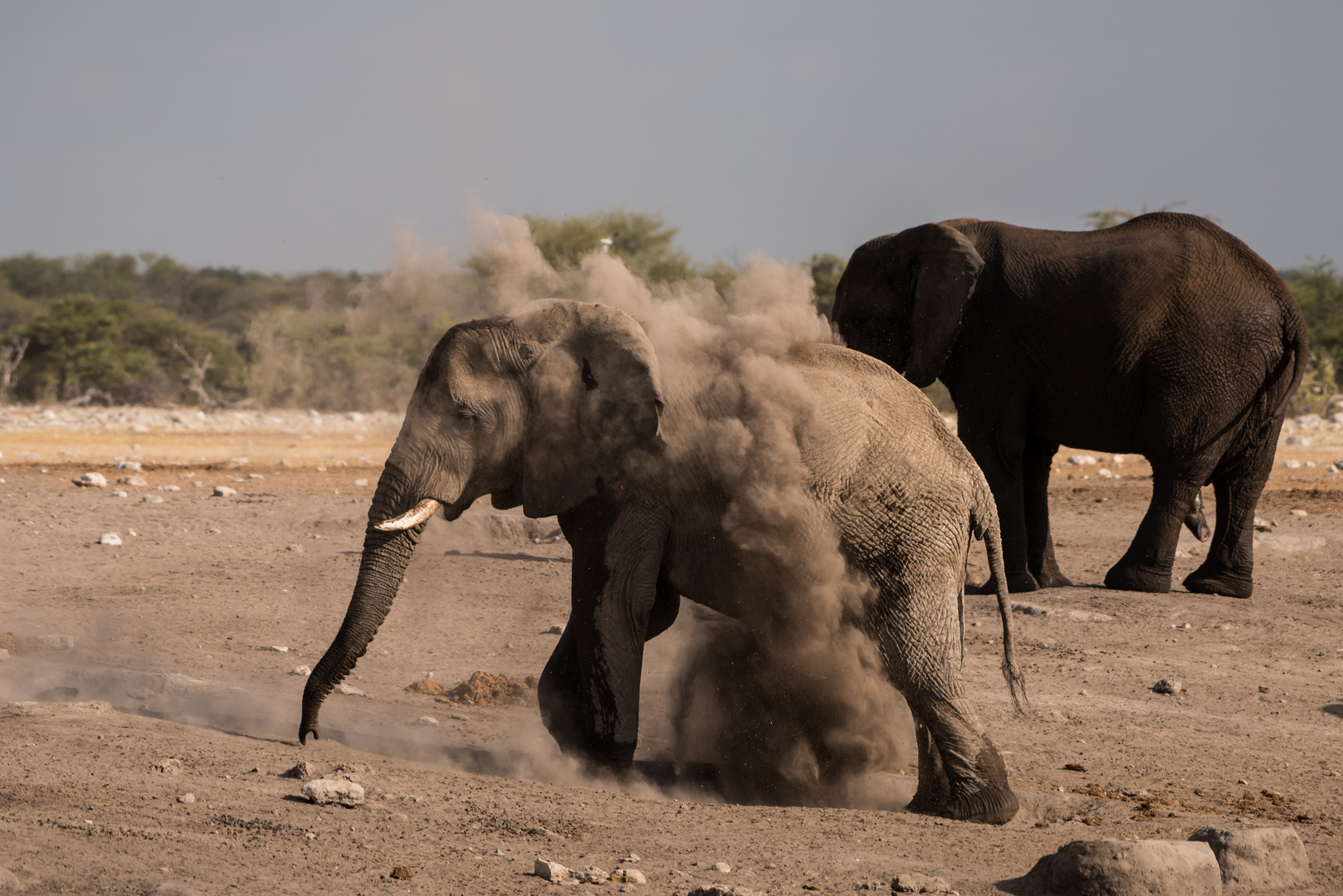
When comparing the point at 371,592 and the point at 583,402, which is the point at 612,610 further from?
the point at 371,592

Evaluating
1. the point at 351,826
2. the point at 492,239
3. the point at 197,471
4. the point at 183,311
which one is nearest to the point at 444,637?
the point at 492,239

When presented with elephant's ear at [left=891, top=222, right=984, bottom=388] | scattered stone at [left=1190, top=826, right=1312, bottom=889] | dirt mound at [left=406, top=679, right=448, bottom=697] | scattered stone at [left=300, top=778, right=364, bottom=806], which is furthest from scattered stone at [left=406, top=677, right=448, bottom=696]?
elephant's ear at [left=891, top=222, right=984, bottom=388]

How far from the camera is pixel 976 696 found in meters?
7.46

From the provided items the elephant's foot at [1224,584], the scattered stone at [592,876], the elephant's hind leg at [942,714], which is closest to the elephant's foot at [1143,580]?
the elephant's foot at [1224,584]

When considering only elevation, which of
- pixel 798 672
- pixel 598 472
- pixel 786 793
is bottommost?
pixel 786 793

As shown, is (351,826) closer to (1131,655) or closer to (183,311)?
(1131,655)

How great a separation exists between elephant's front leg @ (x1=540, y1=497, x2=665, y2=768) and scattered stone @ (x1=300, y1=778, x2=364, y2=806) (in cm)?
113

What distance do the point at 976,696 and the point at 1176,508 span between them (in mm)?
3413

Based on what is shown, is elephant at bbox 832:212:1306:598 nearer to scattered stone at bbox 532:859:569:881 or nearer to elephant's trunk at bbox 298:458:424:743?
elephant's trunk at bbox 298:458:424:743

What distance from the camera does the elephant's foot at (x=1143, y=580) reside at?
33.2 feet

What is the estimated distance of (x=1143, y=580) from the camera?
10125mm

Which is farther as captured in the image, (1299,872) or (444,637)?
(444,637)

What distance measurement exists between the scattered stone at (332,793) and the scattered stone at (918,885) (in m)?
1.88

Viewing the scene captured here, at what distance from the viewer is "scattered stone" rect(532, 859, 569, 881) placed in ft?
13.6
